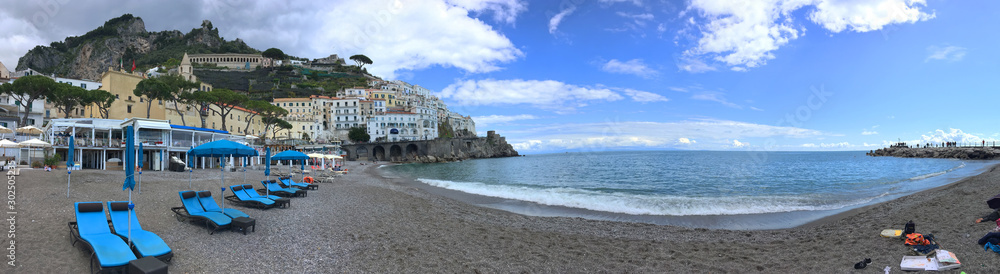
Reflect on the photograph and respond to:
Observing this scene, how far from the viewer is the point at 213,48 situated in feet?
466

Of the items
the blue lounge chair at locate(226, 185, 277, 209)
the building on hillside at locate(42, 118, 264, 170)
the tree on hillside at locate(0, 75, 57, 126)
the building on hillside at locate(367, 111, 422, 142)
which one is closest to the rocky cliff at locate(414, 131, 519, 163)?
the building on hillside at locate(367, 111, 422, 142)

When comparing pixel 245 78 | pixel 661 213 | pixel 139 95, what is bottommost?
pixel 661 213

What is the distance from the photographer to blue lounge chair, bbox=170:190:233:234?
8352 millimetres

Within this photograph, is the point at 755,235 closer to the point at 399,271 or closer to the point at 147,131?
the point at 399,271

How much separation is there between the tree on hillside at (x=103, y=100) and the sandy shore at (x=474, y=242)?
29538 millimetres

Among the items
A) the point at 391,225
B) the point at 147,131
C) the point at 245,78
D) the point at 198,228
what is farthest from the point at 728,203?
the point at 245,78

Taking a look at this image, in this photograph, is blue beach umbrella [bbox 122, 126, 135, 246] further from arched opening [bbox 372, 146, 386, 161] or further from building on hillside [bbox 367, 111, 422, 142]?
building on hillside [bbox 367, 111, 422, 142]

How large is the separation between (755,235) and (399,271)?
9.46 metres

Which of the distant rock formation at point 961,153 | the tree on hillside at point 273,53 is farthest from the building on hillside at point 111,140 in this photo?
the tree on hillside at point 273,53

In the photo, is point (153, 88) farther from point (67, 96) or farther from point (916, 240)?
point (916, 240)

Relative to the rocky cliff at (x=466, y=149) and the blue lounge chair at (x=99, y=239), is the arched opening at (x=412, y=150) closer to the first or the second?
the rocky cliff at (x=466, y=149)

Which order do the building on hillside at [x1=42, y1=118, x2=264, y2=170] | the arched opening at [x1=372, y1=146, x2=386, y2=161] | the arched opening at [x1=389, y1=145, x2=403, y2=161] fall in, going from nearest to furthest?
the building on hillside at [x1=42, y1=118, x2=264, y2=170]
the arched opening at [x1=372, y1=146, x2=386, y2=161]
the arched opening at [x1=389, y1=145, x2=403, y2=161]

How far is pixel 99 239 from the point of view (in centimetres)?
626

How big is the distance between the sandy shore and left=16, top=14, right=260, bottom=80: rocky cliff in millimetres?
125213
